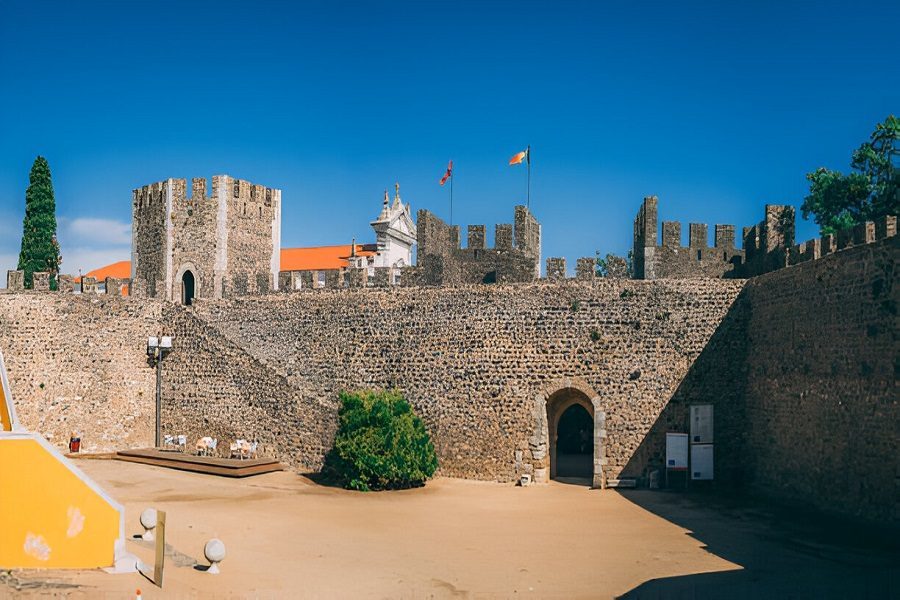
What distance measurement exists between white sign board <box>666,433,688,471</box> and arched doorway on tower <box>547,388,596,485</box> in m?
1.86

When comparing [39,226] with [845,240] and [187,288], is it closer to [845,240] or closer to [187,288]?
[187,288]

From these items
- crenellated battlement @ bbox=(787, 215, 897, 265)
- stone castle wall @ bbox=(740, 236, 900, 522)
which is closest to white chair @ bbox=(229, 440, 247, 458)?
stone castle wall @ bbox=(740, 236, 900, 522)

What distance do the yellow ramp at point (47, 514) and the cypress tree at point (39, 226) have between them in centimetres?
2142

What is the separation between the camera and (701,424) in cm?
1908

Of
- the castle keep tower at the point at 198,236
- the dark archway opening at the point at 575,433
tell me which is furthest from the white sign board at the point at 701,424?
the castle keep tower at the point at 198,236

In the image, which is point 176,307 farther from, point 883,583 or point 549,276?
point 883,583

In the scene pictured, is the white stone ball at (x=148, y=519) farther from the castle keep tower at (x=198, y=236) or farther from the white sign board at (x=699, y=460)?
the castle keep tower at (x=198, y=236)

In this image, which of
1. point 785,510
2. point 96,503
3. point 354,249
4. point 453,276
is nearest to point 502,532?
point 785,510

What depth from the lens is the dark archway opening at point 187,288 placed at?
86.1ft

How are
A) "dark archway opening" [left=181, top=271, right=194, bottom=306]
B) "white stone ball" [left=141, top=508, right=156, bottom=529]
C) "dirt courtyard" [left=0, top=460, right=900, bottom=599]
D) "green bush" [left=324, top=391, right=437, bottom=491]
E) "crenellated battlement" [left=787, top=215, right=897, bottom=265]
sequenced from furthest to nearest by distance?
"dark archway opening" [left=181, top=271, right=194, bottom=306], "green bush" [left=324, top=391, right=437, bottom=491], "crenellated battlement" [left=787, top=215, right=897, bottom=265], "white stone ball" [left=141, top=508, right=156, bottom=529], "dirt courtyard" [left=0, top=460, right=900, bottom=599]

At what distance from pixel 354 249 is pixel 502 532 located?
28.8m

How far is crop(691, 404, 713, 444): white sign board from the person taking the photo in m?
19.0

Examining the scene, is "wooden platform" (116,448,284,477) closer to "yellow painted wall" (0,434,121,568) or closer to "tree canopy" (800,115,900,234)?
"yellow painted wall" (0,434,121,568)

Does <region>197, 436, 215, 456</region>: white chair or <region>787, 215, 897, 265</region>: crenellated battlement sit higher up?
<region>787, 215, 897, 265</region>: crenellated battlement
